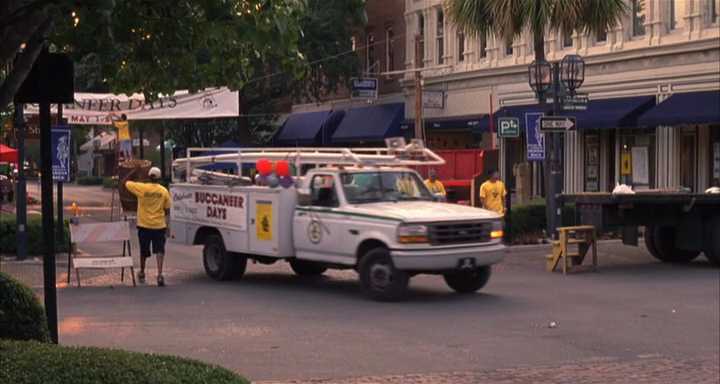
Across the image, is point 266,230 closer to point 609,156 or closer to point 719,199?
point 719,199

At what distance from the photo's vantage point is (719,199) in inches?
688

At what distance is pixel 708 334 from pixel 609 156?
70.7 ft

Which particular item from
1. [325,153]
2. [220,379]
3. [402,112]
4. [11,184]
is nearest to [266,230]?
[325,153]

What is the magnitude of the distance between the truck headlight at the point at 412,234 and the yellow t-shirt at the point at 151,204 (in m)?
3.95

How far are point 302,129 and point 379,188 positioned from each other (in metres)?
30.6

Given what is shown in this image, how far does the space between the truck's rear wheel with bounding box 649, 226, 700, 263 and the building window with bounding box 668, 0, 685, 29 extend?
11403mm

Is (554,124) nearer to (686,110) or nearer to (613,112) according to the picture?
(686,110)

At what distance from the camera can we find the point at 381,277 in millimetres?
14039

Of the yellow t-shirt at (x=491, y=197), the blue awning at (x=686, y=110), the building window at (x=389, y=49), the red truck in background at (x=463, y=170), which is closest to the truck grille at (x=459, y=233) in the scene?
the yellow t-shirt at (x=491, y=197)

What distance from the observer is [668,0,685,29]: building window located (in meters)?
28.6

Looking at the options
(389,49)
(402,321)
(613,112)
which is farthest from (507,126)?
(389,49)

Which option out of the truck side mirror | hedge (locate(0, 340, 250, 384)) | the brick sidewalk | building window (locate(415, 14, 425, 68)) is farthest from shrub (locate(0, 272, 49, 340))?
building window (locate(415, 14, 425, 68))

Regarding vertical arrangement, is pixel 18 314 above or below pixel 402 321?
above

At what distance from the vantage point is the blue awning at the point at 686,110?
86.8ft
